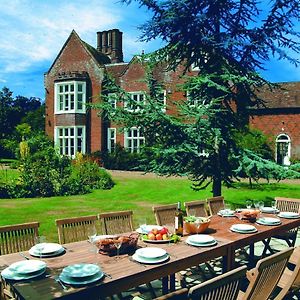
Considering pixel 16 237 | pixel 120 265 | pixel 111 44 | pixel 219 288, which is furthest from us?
pixel 111 44

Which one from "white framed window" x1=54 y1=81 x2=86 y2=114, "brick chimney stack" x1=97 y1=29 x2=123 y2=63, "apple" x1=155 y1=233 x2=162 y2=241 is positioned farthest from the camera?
"brick chimney stack" x1=97 y1=29 x2=123 y2=63

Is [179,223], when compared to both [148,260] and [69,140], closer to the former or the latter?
[148,260]

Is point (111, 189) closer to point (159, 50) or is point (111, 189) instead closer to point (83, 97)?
point (159, 50)

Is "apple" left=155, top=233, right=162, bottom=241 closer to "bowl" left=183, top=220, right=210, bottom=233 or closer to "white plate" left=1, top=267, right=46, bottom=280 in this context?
"bowl" left=183, top=220, right=210, bottom=233

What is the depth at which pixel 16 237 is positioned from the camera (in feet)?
14.8

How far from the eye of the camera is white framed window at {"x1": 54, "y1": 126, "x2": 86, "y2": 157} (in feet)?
92.9

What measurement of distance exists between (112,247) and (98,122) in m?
25.1

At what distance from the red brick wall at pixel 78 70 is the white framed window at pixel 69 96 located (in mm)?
559

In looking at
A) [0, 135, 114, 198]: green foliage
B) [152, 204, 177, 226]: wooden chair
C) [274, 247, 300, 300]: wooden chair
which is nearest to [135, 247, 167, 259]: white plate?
[274, 247, 300, 300]: wooden chair

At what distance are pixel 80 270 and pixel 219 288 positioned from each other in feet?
4.31

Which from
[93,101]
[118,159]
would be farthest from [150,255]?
[93,101]

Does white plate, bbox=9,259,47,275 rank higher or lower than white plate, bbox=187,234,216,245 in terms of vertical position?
lower

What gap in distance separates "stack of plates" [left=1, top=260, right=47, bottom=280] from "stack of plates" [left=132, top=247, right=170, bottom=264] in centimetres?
96

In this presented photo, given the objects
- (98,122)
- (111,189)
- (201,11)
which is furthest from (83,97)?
(201,11)
